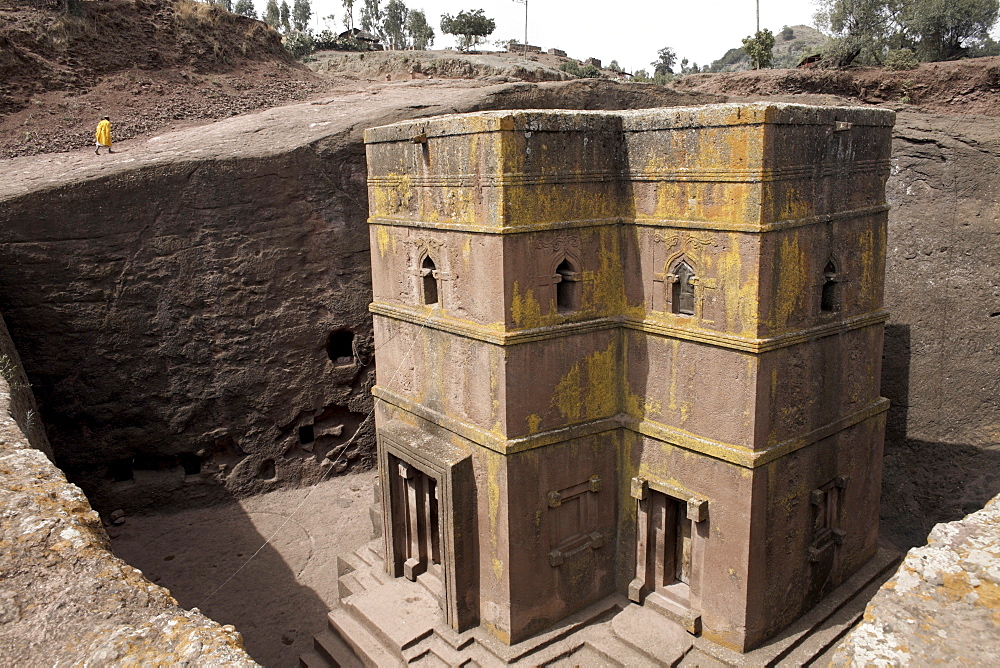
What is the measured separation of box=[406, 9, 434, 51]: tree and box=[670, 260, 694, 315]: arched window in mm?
41318

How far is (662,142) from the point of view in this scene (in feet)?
Result: 24.0

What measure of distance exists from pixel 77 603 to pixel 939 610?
3767 mm

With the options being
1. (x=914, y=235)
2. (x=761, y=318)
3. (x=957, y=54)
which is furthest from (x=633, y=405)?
(x=957, y=54)

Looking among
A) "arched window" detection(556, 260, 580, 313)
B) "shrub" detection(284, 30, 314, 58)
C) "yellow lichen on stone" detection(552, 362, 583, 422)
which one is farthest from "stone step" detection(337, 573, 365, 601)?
"shrub" detection(284, 30, 314, 58)

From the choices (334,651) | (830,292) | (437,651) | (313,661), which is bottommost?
(313,661)

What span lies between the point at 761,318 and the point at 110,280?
31.1 ft

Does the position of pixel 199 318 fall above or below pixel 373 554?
above

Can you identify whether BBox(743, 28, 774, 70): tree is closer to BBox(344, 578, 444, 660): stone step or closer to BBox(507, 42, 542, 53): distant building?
BBox(507, 42, 542, 53): distant building

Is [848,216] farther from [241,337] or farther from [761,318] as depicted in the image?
[241,337]

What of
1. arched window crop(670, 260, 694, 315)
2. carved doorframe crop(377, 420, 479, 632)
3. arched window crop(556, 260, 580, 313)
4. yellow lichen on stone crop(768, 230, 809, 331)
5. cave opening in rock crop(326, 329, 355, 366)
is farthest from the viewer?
cave opening in rock crop(326, 329, 355, 366)

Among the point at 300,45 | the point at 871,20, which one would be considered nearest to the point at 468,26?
the point at 300,45

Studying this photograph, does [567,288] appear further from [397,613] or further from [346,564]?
[346,564]

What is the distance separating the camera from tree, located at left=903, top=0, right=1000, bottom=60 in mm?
26516

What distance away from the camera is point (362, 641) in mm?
8289
